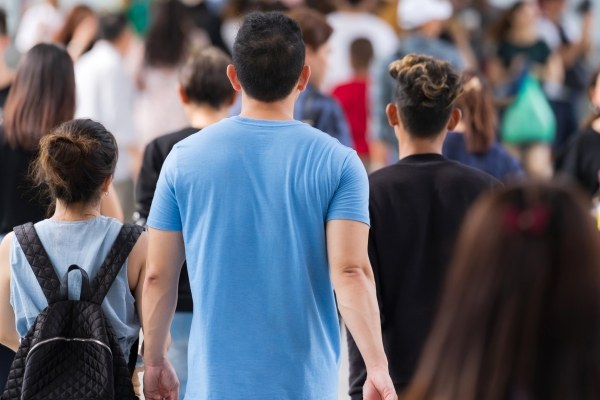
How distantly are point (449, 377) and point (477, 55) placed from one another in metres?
10.2

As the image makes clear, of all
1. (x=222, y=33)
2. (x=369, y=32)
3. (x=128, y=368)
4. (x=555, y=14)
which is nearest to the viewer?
(x=128, y=368)

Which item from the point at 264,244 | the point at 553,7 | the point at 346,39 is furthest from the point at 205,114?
the point at 553,7

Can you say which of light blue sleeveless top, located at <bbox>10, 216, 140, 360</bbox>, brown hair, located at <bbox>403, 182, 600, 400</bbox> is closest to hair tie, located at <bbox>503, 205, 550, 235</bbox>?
brown hair, located at <bbox>403, 182, 600, 400</bbox>

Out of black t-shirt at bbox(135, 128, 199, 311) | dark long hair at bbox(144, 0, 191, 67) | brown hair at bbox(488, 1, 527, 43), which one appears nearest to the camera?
black t-shirt at bbox(135, 128, 199, 311)

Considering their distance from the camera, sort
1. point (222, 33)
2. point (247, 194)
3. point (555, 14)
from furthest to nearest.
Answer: point (555, 14)
point (222, 33)
point (247, 194)

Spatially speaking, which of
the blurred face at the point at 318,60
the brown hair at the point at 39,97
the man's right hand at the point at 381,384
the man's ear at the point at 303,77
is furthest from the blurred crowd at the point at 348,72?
the man's right hand at the point at 381,384

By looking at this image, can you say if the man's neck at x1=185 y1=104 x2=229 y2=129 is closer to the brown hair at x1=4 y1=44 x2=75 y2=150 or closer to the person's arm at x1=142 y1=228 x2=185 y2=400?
the brown hair at x1=4 y1=44 x2=75 y2=150

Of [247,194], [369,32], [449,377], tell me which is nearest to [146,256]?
[247,194]

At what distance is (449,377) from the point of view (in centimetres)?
224

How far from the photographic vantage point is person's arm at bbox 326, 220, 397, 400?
365cm

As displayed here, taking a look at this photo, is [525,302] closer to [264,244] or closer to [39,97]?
[264,244]

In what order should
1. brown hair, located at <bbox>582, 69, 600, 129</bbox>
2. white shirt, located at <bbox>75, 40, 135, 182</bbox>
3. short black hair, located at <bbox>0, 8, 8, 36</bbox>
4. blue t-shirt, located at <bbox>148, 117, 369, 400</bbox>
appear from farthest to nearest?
white shirt, located at <bbox>75, 40, 135, 182</bbox> < short black hair, located at <bbox>0, 8, 8, 36</bbox> < brown hair, located at <bbox>582, 69, 600, 129</bbox> < blue t-shirt, located at <bbox>148, 117, 369, 400</bbox>

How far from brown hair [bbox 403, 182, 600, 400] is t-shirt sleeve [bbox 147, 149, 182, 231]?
64.4 inches

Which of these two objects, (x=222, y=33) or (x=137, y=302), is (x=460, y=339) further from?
(x=222, y=33)
